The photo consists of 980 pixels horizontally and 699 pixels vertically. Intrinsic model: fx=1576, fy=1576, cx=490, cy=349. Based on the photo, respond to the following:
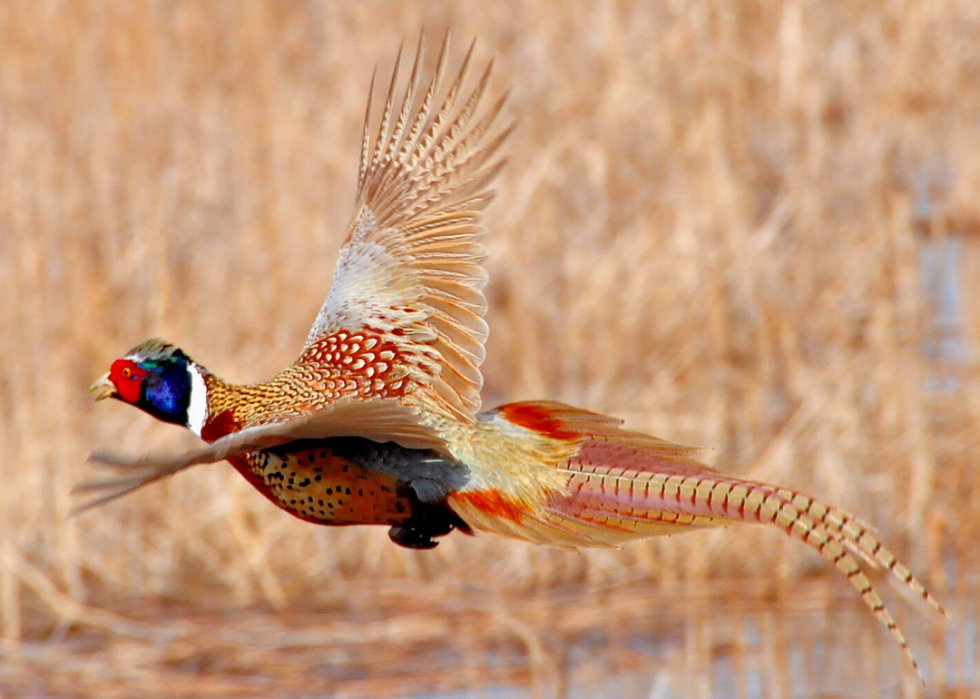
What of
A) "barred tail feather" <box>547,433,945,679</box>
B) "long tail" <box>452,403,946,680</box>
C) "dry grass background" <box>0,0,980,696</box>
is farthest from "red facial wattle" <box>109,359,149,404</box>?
"dry grass background" <box>0,0,980,696</box>

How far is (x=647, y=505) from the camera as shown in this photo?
8.92 ft

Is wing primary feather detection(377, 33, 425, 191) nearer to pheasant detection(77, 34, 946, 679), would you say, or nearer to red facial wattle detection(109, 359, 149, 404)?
pheasant detection(77, 34, 946, 679)

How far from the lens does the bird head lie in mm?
3053

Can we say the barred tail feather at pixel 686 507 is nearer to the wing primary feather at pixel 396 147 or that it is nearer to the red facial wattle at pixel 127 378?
the red facial wattle at pixel 127 378

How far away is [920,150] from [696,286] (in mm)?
1662

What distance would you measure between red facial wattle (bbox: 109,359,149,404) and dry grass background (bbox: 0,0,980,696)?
295 cm

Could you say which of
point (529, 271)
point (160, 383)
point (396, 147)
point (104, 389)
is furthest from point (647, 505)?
point (529, 271)

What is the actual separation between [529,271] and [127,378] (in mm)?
3751

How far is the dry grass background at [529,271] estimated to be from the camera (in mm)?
6195

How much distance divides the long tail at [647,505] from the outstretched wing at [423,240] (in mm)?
350

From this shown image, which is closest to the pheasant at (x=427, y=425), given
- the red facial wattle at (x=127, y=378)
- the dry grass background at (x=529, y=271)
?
the red facial wattle at (x=127, y=378)

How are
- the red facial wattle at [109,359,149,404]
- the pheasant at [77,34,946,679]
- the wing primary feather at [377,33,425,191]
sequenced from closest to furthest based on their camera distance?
1. the pheasant at [77,34,946,679]
2. the red facial wattle at [109,359,149,404]
3. the wing primary feather at [377,33,425,191]

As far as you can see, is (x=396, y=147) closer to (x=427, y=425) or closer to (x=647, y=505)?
(x=427, y=425)

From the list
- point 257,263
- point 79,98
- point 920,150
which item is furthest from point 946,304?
point 79,98
